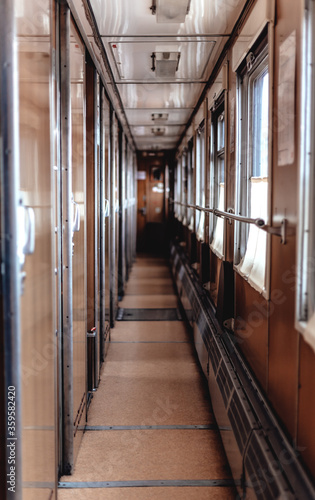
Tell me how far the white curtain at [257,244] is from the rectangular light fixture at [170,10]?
118 cm

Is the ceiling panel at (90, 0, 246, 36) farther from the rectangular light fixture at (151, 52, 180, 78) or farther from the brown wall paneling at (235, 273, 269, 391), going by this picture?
the brown wall paneling at (235, 273, 269, 391)

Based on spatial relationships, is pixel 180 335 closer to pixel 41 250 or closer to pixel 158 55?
pixel 158 55

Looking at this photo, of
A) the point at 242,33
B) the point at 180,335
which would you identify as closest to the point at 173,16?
the point at 242,33

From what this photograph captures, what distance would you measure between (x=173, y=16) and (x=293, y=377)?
2.50 metres

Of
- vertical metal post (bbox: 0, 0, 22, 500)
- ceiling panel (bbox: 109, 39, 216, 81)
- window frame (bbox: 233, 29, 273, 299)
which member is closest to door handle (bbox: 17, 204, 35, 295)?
vertical metal post (bbox: 0, 0, 22, 500)

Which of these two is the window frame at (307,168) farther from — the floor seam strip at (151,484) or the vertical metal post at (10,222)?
the floor seam strip at (151,484)

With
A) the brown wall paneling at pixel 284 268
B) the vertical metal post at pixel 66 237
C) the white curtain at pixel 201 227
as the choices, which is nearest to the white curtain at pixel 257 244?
the brown wall paneling at pixel 284 268

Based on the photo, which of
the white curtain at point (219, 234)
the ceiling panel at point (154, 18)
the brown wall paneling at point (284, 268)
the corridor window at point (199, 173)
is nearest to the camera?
the brown wall paneling at point (284, 268)

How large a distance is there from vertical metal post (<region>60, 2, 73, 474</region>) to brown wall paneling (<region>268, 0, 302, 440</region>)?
42.7 inches

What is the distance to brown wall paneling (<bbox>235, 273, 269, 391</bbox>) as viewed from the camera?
9.02ft

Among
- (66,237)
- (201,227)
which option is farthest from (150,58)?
(201,227)

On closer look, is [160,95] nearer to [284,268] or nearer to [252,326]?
[252,326]

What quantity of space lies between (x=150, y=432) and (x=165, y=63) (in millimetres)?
3206

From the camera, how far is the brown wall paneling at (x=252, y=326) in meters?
2.75
